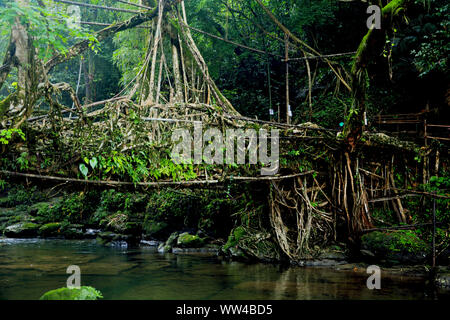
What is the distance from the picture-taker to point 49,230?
1259cm

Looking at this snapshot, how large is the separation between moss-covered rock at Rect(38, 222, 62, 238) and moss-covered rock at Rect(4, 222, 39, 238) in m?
0.25

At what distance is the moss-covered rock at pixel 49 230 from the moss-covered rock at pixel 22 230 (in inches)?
9.8

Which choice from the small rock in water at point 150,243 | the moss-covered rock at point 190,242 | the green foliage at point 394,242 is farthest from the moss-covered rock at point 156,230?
the green foliage at point 394,242

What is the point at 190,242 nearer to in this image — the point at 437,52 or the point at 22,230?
the point at 22,230

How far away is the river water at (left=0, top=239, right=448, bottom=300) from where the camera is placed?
16.5 ft

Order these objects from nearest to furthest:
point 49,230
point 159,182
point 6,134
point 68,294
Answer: point 68,294 → point 6,134 → point 159,182 → point 49,230

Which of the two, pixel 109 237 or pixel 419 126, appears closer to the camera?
pixel 419 126

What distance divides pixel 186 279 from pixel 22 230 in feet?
30.0

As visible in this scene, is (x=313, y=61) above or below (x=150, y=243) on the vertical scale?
above

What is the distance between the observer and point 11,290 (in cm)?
522

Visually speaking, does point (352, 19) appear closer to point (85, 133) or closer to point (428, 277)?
point (428, 277)

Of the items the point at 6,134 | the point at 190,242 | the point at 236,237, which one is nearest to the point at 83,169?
the point at 6,134

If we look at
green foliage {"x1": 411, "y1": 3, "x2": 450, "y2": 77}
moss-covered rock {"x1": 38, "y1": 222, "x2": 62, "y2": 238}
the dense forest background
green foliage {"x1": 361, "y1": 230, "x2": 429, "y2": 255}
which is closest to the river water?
green foliage {"x1": 361, "y1": 230, "x2": 429, "y2": 255}
